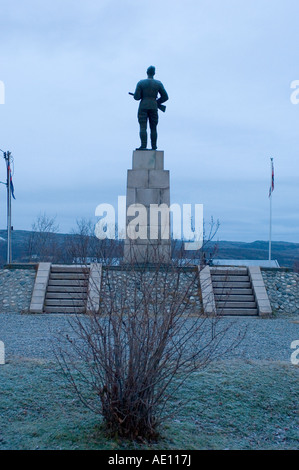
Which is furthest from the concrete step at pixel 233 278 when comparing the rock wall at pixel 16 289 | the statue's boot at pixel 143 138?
the rock wall at pixel 16 289

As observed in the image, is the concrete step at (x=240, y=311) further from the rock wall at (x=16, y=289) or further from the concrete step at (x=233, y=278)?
the rock wall at (x=16, y=289)

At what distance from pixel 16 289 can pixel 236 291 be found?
228 inches

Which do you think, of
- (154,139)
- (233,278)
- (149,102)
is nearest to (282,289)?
(233,278)

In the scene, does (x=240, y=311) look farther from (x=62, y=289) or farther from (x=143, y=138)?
(x=143, y=138)

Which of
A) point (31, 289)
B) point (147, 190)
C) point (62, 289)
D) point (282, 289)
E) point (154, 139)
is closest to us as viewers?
point (62, 289)

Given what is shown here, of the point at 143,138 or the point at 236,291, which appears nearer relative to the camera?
the point at 236,291

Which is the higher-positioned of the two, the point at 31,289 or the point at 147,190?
the point at 147,190

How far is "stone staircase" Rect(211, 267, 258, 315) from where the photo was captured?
13.1 meters

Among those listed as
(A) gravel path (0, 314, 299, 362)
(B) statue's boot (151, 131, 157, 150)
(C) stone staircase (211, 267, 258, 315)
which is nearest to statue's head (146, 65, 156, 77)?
(B) statue's boot (151, 131, 157, 150)

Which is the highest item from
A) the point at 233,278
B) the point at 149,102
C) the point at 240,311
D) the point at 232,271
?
the point at 149,102

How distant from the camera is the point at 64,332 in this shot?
9367 millimetres

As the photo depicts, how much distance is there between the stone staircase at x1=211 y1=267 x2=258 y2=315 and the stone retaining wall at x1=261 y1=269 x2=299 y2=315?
548mm

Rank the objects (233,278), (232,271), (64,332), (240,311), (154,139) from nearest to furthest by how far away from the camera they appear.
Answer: (64,332)
(240,311)
(233,278)
(232,271)
(154,139)

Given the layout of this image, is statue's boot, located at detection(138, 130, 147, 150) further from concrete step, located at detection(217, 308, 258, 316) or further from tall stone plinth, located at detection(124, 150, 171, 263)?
concrete step, located at detection(217, 308, 258, 316)
